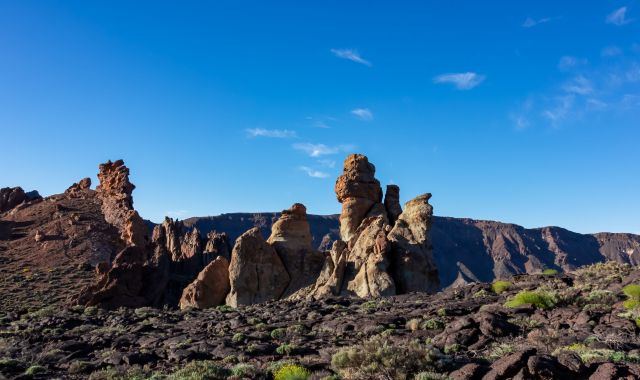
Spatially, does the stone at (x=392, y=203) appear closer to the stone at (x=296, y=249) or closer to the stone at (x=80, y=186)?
the stone at (x=296, y=249)

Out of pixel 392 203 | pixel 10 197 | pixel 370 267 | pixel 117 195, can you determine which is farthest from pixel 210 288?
pixel 10 197

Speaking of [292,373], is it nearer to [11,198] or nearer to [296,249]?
[296,249]

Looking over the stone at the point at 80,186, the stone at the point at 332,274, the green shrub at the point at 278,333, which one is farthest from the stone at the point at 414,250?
the stone at the point at 80,186

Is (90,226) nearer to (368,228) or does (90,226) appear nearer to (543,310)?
(368,228)

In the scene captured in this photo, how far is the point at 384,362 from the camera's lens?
11.5 metres

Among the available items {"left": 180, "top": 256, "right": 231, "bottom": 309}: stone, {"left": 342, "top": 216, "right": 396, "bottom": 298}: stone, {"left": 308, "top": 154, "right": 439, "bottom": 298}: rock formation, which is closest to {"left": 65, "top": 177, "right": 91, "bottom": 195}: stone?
{"left": 180, "top": 256, "right": 231, "bottom": 309}: stone

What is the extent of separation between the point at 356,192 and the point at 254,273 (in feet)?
41.2

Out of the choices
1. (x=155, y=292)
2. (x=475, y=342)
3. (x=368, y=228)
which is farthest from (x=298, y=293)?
(x=475, y=342)

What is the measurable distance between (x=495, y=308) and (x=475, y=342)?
6459mm

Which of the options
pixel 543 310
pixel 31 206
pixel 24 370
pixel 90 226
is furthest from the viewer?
pixel 31 206

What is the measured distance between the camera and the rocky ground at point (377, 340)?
1151 cm

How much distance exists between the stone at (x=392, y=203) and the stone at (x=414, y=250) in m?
4.51

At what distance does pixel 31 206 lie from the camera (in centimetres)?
9019

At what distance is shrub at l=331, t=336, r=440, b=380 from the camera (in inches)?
450
